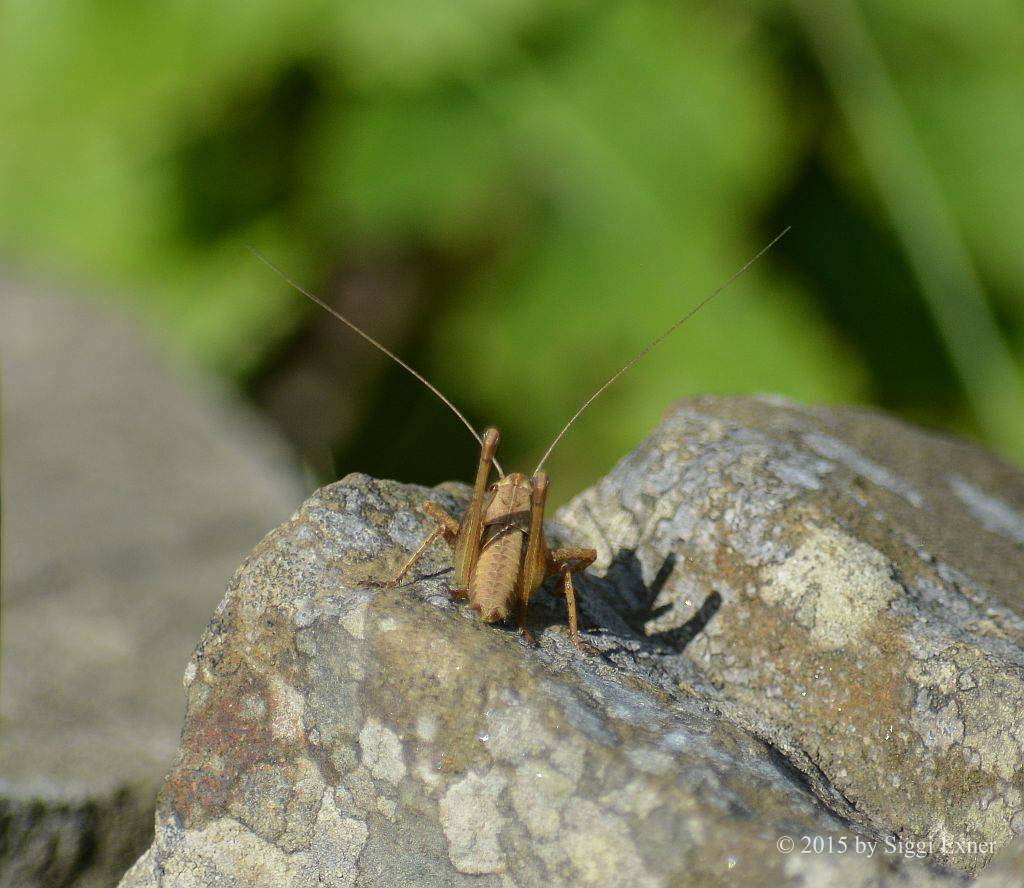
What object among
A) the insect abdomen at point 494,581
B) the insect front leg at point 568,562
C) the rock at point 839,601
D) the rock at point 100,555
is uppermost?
the rock at point 839,601

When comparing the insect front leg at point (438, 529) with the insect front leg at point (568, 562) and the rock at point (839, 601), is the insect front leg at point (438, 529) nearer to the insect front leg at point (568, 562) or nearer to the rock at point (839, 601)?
the insect front leg at point (568, 562)

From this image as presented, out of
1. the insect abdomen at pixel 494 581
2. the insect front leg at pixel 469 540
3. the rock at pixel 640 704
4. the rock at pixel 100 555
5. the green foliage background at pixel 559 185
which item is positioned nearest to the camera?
the rock at pixel 640 704

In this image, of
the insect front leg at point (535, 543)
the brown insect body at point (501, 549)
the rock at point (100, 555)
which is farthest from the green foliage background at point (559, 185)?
the insect front leg at point (535, 543)

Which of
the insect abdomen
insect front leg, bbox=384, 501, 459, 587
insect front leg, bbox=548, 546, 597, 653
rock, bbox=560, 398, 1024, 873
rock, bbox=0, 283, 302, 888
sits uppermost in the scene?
rock, bbox=560, 398, 1024, 873

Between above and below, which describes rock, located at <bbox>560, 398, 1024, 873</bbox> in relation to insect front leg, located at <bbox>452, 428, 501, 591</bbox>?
above

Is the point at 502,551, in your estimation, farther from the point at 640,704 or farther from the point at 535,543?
the point at 640,704

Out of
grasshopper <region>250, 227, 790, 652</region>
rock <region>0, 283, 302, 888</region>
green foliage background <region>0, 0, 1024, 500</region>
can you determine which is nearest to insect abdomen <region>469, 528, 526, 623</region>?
grasshopper <region>250, 227, 790, 652</region>

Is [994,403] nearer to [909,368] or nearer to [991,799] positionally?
[909,368]

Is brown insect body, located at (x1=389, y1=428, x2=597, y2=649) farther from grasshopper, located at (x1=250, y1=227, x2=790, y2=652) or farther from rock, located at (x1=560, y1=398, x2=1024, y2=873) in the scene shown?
rock, located at (x1=560, y1=398, x2=1024, y2=873)
